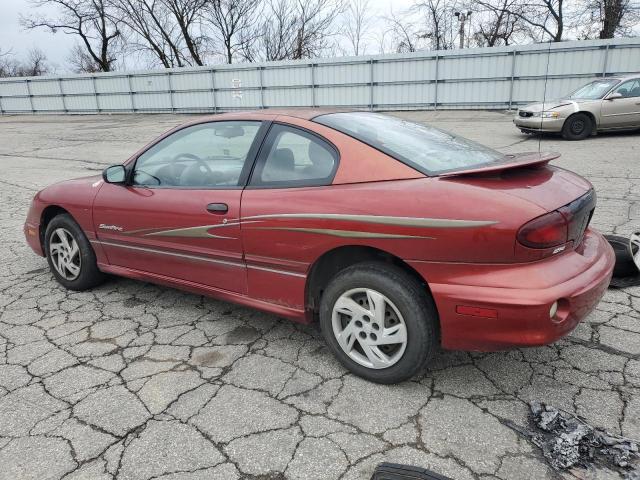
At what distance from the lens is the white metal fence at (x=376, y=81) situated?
17.5 meters

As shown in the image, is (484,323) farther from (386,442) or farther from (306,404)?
(306,404)

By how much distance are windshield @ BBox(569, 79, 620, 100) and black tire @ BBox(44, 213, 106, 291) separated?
1171cm

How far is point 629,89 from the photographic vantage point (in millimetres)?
11344

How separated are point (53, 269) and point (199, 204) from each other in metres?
1.90

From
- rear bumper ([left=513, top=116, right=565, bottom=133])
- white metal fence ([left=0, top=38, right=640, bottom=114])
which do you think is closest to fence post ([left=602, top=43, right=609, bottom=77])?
white metal fence ([left=0, top=38, right=640, bottom=114])

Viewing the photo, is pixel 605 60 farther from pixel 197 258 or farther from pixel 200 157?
pixel 197 258

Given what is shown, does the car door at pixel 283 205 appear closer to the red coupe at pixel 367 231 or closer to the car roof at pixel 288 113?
the red coupe at pixel 367 231

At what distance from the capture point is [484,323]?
7.30ft

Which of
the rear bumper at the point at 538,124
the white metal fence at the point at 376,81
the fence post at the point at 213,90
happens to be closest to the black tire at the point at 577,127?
the rear bumper at the point at 538,124

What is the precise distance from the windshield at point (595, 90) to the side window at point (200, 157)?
438 inches

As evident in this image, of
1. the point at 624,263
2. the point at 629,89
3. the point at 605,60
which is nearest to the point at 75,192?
the point at 624,263

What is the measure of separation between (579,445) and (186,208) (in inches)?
96.1

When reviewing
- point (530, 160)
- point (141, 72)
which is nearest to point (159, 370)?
point (530, 160)

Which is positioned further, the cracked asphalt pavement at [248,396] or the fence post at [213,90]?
the fence post at [213,90]
